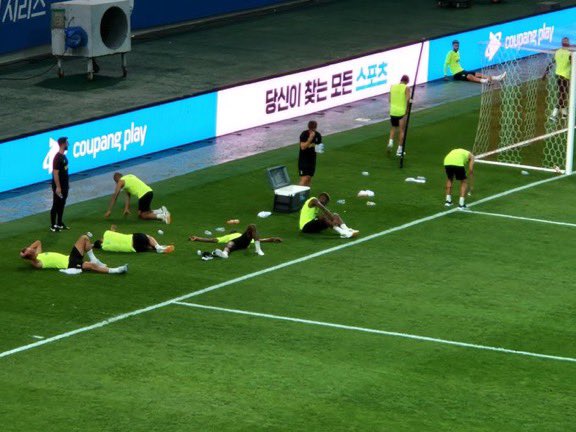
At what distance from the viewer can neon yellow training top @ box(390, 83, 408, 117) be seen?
3756 cm

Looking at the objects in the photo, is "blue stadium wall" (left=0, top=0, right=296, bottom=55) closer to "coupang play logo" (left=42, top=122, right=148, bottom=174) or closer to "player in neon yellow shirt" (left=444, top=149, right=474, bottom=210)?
"coupang play logo" (left=42, top=122, right=148, bottom=174)

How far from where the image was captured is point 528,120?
134 feet

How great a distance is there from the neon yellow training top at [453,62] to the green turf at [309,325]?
1125 centimetres

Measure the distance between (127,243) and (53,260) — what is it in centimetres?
168

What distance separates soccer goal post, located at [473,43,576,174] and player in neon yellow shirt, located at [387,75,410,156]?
6.53ft

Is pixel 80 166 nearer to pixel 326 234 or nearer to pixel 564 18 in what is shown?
pixel 326 234

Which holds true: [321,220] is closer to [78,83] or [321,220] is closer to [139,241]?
[139,241]

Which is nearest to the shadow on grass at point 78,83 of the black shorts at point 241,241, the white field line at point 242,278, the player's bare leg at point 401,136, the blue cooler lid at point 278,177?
the player's bare leg at point 401,136

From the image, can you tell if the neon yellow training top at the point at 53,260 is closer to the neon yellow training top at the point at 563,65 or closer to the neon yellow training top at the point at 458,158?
the neon yellow training top at the point at 458,158

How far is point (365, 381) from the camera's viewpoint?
22625mm

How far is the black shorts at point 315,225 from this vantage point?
3064 centimetres

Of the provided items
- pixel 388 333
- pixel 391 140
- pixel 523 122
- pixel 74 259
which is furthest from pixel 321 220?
pixel 523 122

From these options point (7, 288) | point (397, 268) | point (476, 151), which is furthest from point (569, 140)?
point (7, 288)

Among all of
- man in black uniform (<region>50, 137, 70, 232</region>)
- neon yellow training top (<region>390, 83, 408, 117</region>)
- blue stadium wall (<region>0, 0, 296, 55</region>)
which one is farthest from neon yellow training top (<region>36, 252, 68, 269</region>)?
blue stadium wall (<region>0, 0, 296, 55</region>)
